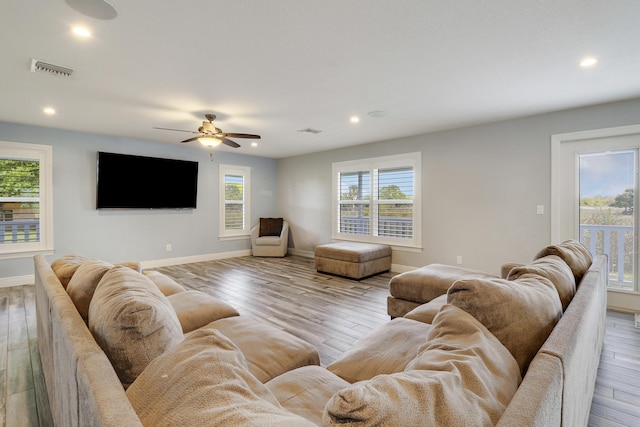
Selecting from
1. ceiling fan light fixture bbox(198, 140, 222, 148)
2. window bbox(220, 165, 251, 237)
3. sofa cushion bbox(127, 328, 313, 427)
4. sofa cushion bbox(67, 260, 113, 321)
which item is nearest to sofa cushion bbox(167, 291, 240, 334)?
sofa cushion bbox(67, 260, 113, 321)

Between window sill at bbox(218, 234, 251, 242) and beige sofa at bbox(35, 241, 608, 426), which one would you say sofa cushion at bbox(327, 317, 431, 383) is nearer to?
beige sofa at bbox(35, 241, 608, 426)

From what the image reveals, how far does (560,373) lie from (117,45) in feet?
10.3

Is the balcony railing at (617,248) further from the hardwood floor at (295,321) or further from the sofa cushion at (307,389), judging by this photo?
the sofa cushion at (307,389)

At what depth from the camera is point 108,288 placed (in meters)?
1.26

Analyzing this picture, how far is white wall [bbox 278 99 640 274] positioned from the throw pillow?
9.51ft

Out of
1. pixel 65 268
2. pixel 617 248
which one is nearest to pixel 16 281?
pixel 65 268

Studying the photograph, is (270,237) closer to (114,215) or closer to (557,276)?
(114,215)

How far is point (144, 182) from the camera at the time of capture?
18.5 ft

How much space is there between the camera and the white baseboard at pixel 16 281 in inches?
175

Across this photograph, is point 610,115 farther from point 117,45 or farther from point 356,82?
point 117,45

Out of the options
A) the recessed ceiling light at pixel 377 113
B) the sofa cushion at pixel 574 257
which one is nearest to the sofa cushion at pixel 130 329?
the sofa cushion at pixel 574 257

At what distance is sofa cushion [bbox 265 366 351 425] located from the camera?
1.09 metres

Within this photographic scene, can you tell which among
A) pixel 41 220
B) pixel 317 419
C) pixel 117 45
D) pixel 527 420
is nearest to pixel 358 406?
pixel 527 420

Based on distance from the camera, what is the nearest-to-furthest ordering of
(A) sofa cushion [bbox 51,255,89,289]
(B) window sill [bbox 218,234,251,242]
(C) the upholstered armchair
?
(A) sofa cushion [bbox 51,255,89,289], (B) window sill [bbox 218,234,251,242], (C) the upholstered armchair
